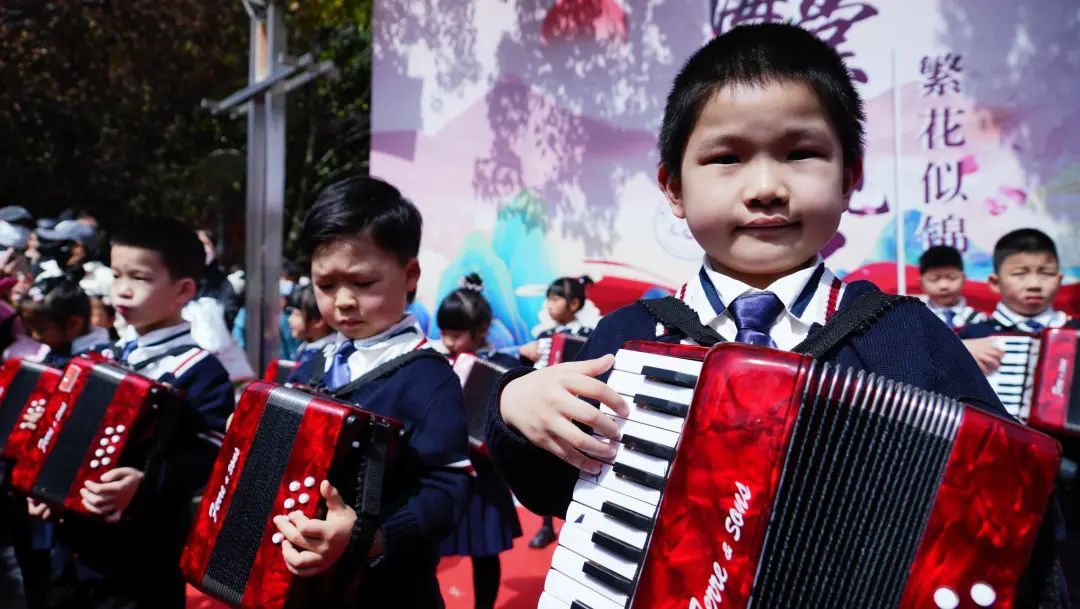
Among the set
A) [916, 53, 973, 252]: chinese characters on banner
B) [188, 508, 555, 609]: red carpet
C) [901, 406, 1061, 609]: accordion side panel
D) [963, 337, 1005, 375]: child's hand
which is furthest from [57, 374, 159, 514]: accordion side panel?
[916, 53, 973, 252]: chinese characters on banner

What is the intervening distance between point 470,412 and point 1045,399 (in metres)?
2.12

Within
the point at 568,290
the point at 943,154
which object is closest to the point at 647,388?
the point at 568,290

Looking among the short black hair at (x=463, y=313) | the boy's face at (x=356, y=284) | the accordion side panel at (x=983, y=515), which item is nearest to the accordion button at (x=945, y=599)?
the accordion side panel at (x=983, y=515)

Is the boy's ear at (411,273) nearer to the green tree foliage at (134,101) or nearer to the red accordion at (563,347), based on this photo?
the red accordion at (563,347)

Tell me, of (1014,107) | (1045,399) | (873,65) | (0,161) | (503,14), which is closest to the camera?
(1045,399)

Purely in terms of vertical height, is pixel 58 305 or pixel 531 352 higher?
pixel 58 305

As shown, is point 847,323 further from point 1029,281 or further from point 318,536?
point 1029,281

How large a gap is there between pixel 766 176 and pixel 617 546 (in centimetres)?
53

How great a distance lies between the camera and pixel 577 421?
1.07 meters

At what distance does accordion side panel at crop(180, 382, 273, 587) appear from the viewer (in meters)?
1.73

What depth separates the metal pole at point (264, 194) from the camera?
5941 mm

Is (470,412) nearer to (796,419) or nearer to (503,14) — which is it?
(796,419)

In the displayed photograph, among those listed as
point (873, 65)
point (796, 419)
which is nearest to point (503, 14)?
point (873, 65)

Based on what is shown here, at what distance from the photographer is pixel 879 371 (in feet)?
3.61
